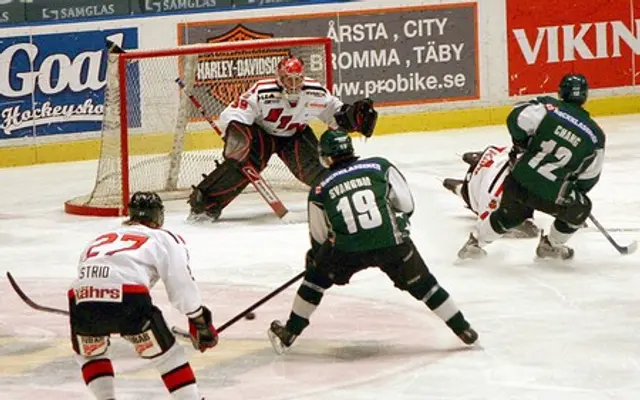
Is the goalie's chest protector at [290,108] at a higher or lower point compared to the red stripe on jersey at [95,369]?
lower

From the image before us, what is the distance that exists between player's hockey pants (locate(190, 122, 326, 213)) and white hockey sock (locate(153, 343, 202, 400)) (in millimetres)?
4490

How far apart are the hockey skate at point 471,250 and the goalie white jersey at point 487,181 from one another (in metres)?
0.27

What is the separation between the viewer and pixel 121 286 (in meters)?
4.90

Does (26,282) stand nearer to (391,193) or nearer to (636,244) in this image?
(391,193)

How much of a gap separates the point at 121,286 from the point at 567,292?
9.48 feet

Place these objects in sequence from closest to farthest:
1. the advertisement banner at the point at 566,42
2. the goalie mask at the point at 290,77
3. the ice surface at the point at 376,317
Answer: the ice surface at the point at 376,317 < the goalie mask at the point at 290,77 < the advertisement banner at the point at 566,42

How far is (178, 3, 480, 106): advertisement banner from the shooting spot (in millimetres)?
12328

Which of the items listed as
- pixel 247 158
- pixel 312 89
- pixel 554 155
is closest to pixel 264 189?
pixel 247 158

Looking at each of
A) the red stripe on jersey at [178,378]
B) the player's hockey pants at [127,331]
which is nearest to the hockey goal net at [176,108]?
the player's hockey pants at [127,331]

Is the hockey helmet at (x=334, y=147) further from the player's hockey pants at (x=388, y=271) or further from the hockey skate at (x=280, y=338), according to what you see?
the hockey skate at (x=280, y=338)

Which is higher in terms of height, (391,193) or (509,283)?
(391,193)

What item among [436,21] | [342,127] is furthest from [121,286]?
[436,21]

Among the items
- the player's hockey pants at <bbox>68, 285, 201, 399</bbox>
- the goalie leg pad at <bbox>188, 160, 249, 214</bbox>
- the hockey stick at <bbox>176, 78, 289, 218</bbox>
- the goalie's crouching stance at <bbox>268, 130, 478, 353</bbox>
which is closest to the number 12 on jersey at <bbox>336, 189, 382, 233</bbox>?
the goalie's crouching stance at <bbox>268, 130, 478, 353</bbox>

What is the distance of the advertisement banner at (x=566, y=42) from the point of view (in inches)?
505
